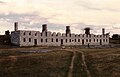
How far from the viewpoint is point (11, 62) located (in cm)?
6278

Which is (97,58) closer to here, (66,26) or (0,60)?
(0,60)

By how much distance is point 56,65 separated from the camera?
59531 millimetres

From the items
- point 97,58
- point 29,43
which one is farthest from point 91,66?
point 29,43

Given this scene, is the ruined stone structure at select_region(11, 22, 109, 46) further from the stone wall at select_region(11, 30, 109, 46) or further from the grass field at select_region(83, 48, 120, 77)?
the grass field at select_region(83, 48, 120, 77)

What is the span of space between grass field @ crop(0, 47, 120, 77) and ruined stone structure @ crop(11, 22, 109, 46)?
2504 centimetres

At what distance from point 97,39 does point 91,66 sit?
216 feet

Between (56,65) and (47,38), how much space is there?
142ft

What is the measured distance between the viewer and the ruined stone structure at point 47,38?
9662cm

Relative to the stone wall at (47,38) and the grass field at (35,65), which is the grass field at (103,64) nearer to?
→ the grass field at (35,65)

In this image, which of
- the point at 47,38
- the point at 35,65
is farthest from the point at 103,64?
the point at 47,38

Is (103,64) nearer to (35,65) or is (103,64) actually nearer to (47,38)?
(35,65)

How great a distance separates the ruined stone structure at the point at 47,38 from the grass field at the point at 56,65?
82.2 ft

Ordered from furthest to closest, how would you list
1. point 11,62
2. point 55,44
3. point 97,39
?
point 97,39 → point 55,44 → point 11,62

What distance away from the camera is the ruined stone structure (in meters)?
96.6
